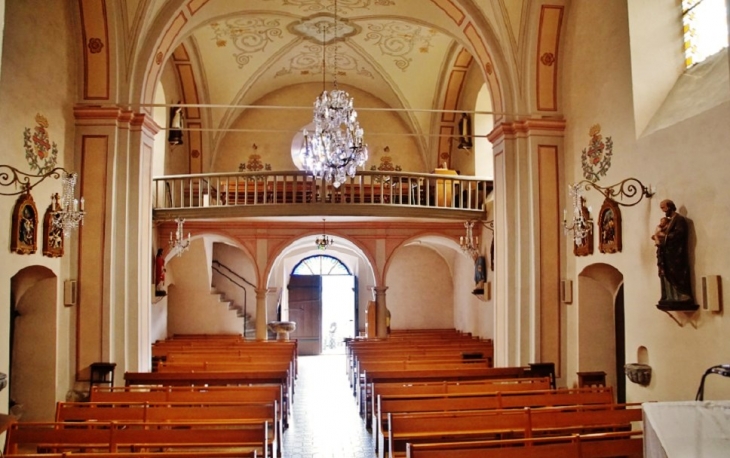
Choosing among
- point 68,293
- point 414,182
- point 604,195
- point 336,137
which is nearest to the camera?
point 604,195

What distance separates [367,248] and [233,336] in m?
4.81

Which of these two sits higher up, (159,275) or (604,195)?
(604,195)

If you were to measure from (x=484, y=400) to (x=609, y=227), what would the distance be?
3.18 meters

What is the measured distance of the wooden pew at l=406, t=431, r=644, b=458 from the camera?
16.8 ft

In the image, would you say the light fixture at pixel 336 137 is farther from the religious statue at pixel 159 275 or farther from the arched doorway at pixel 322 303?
the arched doorway at pixel 322 303

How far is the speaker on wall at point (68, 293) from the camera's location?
32.1 ft

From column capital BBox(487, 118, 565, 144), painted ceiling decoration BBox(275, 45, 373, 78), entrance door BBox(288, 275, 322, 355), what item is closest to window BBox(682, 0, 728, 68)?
column capital BBox(487, 118, 565, 144)

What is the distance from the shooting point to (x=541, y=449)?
541cm

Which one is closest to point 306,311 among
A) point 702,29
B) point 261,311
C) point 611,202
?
point 261,311

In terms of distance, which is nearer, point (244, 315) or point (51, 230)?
point (51, 230)

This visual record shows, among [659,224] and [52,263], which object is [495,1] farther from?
[52,263]

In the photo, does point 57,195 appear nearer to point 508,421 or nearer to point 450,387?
point 450,387

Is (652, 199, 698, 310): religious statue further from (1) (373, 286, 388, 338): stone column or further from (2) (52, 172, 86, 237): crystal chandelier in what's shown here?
(1) (373, 286, 388, 338): stone column

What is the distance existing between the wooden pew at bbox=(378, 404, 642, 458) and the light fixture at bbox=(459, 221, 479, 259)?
29.5 feet
